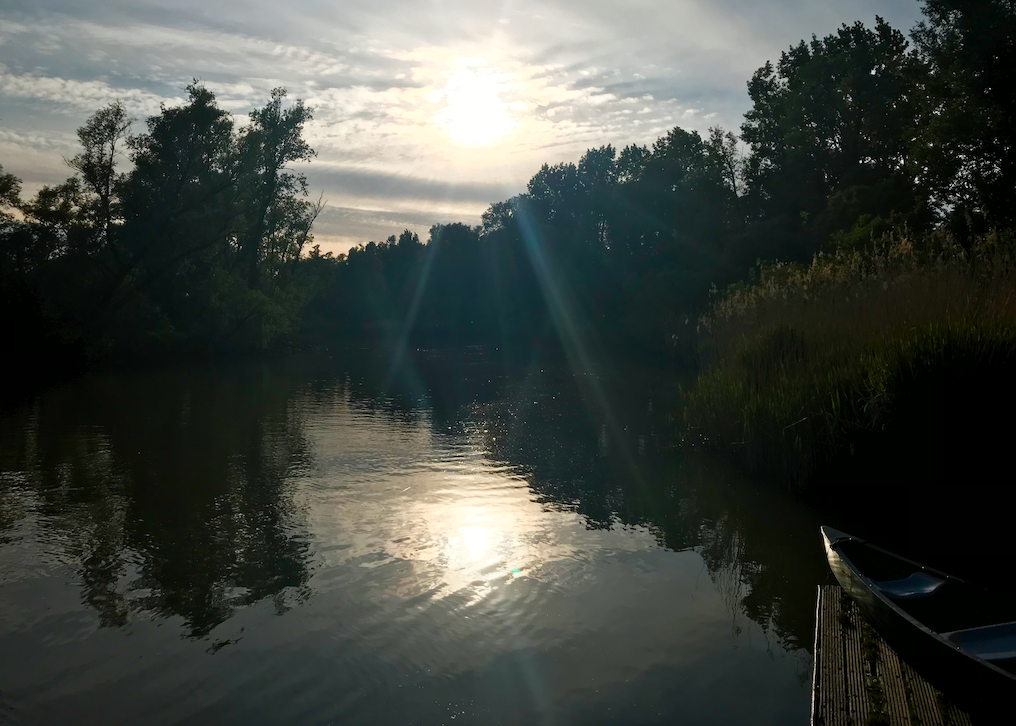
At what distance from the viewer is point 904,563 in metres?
6.63

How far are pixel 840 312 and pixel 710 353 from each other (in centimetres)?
538

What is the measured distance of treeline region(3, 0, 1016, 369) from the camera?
31531mm

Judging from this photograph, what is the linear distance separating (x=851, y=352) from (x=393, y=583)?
306 inches

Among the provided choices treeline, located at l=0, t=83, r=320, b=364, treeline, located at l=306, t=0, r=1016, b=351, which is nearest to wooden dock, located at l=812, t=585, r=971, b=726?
treeline, located at l=306, t=0, r=1016, b=351

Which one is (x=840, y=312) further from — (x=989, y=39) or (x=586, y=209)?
(x=586, y=209)

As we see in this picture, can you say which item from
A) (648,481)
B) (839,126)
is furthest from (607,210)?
(648,481)

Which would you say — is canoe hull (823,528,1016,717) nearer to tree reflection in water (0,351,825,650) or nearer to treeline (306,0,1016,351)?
tree reflection in water (0,351,825,650)

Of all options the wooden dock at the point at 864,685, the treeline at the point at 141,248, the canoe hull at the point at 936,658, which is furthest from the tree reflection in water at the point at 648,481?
the treeline at the point at 141,248

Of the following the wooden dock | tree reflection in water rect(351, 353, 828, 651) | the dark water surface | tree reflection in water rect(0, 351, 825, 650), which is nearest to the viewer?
the wooden dock

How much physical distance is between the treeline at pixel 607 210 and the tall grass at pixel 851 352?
336cm

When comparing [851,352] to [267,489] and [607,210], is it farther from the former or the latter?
[607,210]

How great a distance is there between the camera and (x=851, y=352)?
11.5 m

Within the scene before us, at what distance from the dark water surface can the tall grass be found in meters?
1.00

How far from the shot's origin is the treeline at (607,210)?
1241 inches
